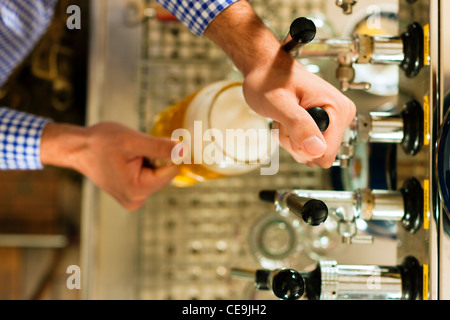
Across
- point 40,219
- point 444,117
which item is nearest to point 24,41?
point 444,117

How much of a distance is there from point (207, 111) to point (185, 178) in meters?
0.20

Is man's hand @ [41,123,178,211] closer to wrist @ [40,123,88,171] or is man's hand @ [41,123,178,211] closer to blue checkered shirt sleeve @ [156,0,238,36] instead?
wrist @ [40,123,88,171]

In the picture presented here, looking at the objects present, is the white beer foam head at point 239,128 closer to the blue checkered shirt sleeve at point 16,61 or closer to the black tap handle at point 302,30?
the black tap handle at point 302,30

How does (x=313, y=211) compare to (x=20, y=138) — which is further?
(x=20, y=138)

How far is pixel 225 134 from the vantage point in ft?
1.87

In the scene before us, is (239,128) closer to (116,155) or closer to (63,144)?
(116,155)

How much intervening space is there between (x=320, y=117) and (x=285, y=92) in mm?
57

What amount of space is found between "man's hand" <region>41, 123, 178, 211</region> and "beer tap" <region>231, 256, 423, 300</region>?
0.81 ft

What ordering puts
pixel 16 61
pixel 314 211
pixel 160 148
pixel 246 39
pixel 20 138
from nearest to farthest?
pixel 314 211
pixel 246 39
pixel 160 148
pixel 20 138
pixel 16 61

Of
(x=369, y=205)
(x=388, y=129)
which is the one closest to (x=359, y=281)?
(x=369, y=205)

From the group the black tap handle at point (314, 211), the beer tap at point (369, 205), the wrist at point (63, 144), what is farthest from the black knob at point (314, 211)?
the wrist at point (63, 144)

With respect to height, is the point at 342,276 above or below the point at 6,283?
above

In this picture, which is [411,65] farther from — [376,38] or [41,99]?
[41,99]

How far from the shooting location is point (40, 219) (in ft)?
6.07
